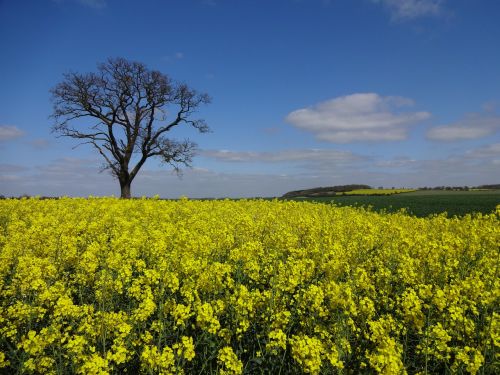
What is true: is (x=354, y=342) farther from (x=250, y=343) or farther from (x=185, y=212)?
(x=185, y=212)

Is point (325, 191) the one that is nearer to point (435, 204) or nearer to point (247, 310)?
point (435, 204)

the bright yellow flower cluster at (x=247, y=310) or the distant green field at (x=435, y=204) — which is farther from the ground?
the distant green field at (x=435, y=204)

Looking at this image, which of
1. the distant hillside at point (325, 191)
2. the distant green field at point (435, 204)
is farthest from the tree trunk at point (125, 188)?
the distant hillside at point (325, 191)

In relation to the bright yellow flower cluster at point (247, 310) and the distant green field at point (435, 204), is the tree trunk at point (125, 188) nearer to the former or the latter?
the distant green field at point (435, 204)

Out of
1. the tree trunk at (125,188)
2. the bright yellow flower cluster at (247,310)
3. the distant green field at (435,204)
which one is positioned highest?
the tree trunk at (125,188)

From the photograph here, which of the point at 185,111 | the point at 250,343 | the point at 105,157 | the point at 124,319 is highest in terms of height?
the point at 185,111

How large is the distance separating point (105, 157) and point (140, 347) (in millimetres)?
33627

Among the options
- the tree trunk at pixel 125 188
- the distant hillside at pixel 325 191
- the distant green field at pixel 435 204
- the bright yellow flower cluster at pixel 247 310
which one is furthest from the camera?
the distant hillside at pixel 325 191

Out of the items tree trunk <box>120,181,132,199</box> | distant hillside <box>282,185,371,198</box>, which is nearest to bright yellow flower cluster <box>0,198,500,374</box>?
tree trunk <box>120,181,132,199</box>

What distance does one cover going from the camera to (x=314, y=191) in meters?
58.2

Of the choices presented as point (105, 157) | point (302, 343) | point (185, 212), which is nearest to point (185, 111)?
point (105, 157)

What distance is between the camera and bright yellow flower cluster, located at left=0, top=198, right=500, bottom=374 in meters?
4.27

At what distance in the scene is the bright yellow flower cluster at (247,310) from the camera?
4266 millimetres

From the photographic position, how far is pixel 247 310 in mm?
5172
